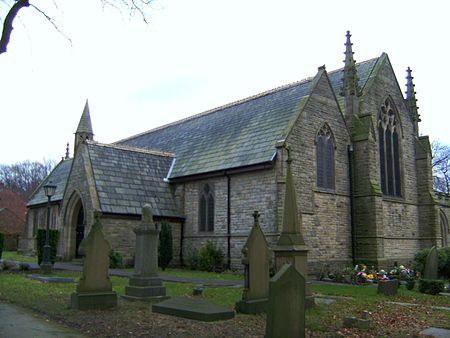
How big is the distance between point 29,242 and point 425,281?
101 feet

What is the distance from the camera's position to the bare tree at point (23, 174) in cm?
8138

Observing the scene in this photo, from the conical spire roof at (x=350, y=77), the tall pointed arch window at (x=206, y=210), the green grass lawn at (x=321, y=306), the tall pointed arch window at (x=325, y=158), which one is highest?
the conical spire roof at (x=350, y=77)

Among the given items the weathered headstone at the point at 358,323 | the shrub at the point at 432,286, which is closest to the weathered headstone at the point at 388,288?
the shrub at the point at 432,286

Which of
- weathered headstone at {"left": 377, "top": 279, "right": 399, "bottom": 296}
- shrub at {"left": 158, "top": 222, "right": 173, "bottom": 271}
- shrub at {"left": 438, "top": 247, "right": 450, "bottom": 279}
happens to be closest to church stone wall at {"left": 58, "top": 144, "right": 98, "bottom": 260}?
shrub at {"left": 158, "top": 222, "right": 173, "bottom": 271}

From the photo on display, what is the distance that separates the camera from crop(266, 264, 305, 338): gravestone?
5930mm

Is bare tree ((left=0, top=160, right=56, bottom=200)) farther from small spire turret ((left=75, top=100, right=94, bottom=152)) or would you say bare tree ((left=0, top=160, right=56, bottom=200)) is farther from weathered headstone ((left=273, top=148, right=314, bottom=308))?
weathered headstone ((left=273, top=148, right=314, bottom=308))

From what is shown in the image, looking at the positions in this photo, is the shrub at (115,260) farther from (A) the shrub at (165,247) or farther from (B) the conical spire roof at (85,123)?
(B) the conical spire roof at (85,123)

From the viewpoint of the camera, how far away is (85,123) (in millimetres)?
37812

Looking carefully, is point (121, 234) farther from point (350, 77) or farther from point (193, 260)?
point (350, 77)

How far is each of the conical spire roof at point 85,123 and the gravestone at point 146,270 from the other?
2679 centimetres

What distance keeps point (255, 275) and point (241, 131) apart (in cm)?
1508

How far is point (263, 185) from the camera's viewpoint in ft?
69.7

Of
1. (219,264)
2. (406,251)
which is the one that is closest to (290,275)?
(219,264)

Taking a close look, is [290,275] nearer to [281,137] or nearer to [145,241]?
[145,241]
